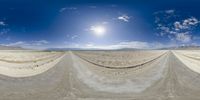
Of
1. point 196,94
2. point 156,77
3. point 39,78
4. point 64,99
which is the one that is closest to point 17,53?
point 39,78

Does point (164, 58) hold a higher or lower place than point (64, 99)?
higher

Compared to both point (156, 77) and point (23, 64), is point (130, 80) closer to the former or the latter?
point (156, 77)

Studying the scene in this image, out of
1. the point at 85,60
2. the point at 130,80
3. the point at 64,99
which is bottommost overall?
the point at 64,99

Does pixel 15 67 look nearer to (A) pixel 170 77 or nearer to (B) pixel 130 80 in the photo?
(B) pixel 130 80

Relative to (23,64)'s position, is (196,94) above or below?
below

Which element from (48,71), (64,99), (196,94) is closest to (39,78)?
(48,71)
